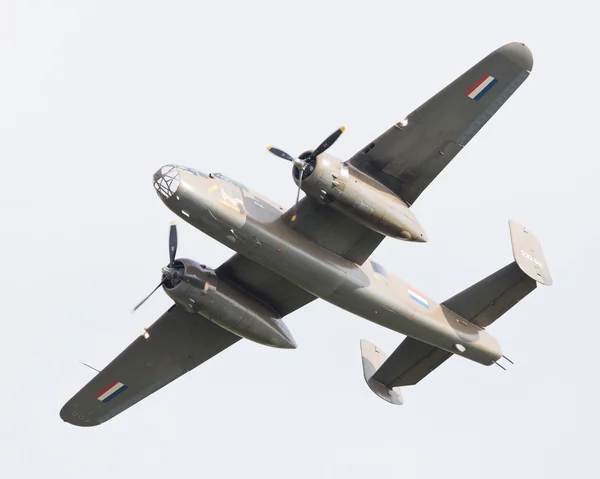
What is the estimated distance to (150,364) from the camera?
32.4 meters

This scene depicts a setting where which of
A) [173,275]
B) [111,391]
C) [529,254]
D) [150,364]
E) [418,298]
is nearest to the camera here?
[173,275]

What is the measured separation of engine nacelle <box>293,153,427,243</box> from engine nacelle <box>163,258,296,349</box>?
15.0 feet

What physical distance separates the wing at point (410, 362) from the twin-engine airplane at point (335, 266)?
0.03 m

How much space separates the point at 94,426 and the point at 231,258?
26.2 feet

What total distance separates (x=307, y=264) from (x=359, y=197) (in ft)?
Answer: 8.40

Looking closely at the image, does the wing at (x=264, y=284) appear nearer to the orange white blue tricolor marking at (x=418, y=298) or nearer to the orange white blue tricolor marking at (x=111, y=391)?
the orange white blue tricolor marking at (x=418, y=298)

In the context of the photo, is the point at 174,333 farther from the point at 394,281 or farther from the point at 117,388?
the point at 394,281

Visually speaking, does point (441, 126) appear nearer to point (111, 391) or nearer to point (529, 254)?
point (529, 254)

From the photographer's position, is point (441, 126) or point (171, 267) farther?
point (171, 267)

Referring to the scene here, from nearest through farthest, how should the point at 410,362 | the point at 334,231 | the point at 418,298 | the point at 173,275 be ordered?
the point at 334,231 → the point at 173,275 → the point at 418,298 → the point at 410,362

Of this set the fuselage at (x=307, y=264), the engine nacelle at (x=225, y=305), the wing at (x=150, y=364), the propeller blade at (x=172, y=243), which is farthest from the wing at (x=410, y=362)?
the propeller blade at (x=172, y=243)

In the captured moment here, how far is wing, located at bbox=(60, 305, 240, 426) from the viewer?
31.7 m

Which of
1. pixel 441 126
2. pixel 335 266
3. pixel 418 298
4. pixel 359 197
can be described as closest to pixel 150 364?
pixel 335 266

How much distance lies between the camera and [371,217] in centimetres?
2656
